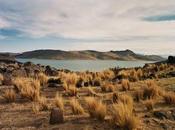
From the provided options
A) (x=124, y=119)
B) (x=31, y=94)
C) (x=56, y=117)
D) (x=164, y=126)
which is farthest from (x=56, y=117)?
(x=31, y=94)

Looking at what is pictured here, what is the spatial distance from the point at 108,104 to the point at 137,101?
1.14 m

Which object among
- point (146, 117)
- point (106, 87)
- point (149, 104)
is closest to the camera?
point (146, 117)

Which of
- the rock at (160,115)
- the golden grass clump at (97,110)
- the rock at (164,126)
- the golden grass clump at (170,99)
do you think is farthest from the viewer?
the golden grass clump at (170,99)

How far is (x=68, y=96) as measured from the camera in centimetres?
1486

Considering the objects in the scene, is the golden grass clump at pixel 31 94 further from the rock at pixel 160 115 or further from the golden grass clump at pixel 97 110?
the rock at pixel 160 115

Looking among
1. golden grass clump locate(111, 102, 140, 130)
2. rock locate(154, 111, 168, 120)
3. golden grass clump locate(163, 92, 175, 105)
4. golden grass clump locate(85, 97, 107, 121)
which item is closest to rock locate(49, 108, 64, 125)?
golden grass clump locate(85, 97, 107, 121)

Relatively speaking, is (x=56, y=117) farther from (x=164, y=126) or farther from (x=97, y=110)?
(x=164, y=126)

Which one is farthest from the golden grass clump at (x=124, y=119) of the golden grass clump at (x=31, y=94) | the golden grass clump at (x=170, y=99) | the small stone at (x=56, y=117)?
the golden grass clump at (x=31, y=94)

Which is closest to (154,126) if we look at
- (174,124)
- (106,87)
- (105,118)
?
(174,124)

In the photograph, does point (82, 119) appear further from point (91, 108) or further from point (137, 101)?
point (137, 101)

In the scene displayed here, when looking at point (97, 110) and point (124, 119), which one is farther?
point (97, 110)

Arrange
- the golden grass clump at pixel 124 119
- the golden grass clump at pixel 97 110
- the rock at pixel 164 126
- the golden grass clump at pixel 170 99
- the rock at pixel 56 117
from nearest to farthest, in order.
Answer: the golden grass clump at pixel 124 119 → the rock at pixel 164 126 → the rock at pixel 56 117 → the golden grass clump at pixel 97 110 → the golden grass clump at pixel 170 99

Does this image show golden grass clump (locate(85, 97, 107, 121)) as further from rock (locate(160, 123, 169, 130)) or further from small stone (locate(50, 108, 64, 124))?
rock (locate(160, 123, 169, 130))

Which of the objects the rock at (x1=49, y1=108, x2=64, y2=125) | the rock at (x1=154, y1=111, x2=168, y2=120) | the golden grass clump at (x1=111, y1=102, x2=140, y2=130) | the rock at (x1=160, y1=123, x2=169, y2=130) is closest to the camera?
the golden grass clump at (x1=111, y1=102, x2=140, y2=130)
